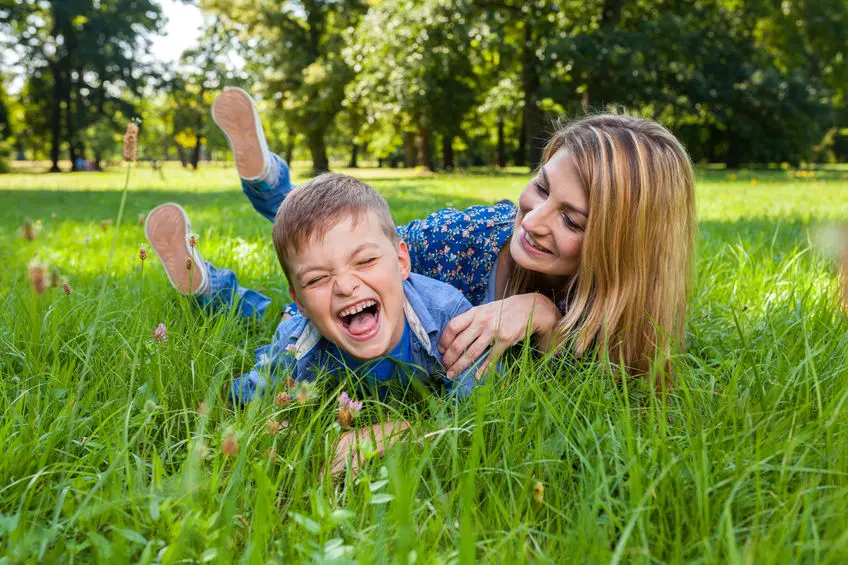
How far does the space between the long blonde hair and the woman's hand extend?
0.09 meters

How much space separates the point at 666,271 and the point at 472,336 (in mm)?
760

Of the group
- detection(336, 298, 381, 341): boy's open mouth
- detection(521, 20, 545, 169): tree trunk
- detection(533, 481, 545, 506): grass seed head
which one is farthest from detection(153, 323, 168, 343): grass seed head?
detection(521, 20, 545, 169): tree trunk

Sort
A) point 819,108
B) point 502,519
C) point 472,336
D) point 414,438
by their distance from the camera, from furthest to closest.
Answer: point 819,108, point 472,336, point 414,438, point 502,519

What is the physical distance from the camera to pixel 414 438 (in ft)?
5.43

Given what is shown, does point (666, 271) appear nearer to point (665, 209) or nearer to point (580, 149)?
point (665, 209)

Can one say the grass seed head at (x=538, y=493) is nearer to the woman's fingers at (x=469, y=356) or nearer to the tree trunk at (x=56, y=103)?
the woman's fingers at (x=469, y=356)

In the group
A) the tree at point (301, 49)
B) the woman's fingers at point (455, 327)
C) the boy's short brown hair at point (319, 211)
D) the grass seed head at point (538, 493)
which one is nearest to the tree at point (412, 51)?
the tree at point (301, 49)

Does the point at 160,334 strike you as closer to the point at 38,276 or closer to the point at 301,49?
the point at 38,276

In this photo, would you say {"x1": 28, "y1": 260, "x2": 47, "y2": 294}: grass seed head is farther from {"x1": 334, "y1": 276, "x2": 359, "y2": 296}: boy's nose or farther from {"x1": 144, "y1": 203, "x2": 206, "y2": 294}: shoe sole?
{"x1": 144, "y1": 203, "x2": 206, "y2": 294}: shoe sole

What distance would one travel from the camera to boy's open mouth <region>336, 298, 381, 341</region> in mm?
2088

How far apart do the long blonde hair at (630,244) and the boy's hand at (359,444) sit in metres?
0.81

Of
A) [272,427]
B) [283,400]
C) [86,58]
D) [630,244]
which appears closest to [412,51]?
[630,244]

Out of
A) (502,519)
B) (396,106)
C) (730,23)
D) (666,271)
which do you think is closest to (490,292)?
(666,271)

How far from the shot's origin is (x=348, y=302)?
81.0 inches
